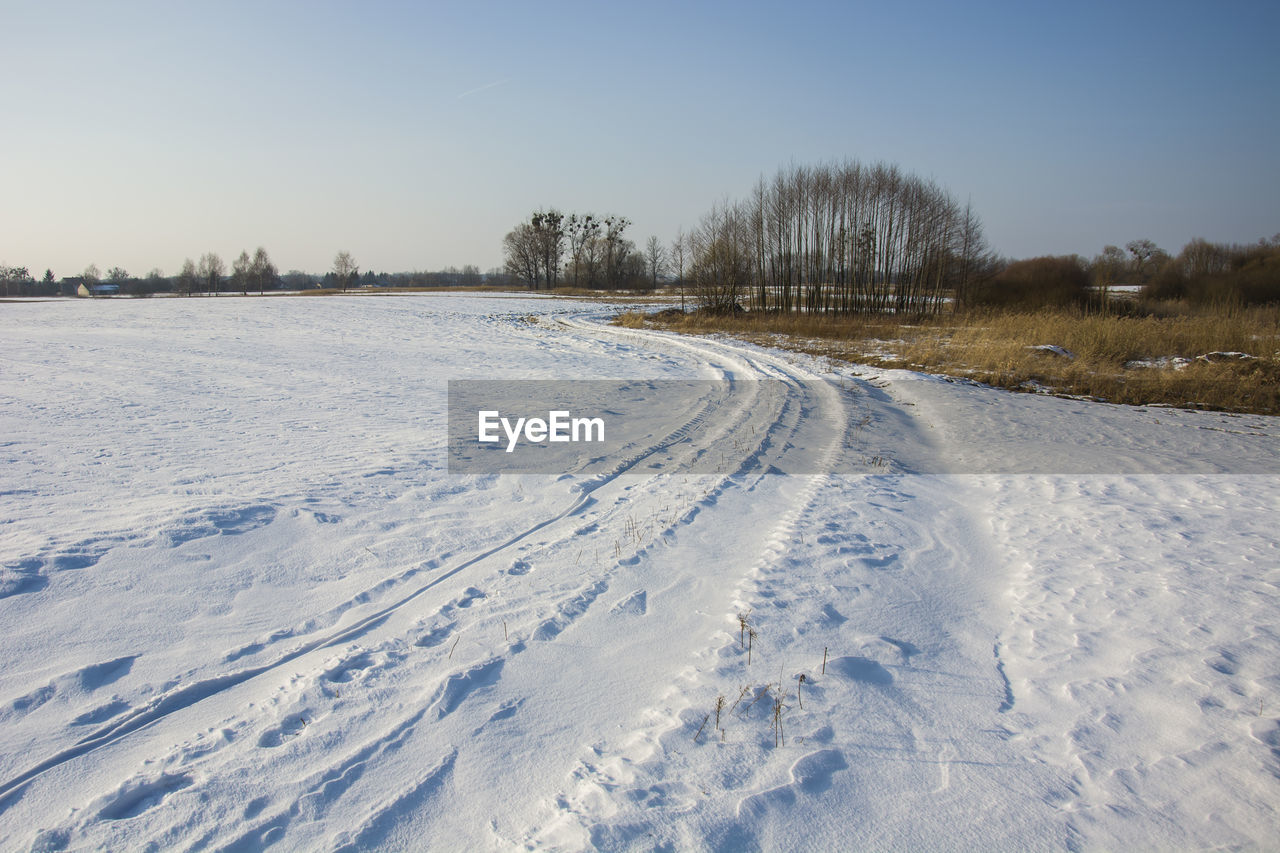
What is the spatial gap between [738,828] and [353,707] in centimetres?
A: 190

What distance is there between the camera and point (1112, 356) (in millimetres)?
15086

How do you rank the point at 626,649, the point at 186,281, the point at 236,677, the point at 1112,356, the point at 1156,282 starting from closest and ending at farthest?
1. the point at 236,677
2. the point at 626,649
3. the point at 1112,356
4. the point at 1156,282
5. the point at 186,281

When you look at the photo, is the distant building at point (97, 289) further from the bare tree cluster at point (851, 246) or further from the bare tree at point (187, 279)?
the bare tree cluster at point (851, 246)

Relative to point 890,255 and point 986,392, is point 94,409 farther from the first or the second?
point 890,255

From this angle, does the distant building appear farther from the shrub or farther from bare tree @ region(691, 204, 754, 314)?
the shrub

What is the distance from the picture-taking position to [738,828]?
2406mm

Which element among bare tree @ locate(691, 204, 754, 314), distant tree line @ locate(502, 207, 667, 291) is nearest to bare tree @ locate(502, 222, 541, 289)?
distant tree line @ locate(502, 207, 667, 291)

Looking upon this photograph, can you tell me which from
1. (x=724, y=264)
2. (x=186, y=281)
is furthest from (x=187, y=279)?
(x=724, y=264)

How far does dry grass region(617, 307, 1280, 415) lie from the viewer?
12.1 m

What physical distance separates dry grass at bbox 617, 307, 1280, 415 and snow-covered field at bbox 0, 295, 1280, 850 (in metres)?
5.19

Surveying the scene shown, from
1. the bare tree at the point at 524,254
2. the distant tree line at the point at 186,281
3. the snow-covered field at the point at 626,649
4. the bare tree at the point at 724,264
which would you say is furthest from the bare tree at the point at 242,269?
the snow-covered field at the point at 626,649

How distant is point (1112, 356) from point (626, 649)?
16.2m

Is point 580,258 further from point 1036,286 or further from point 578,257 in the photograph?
point 1036,286

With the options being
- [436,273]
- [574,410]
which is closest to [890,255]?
[574,410]
